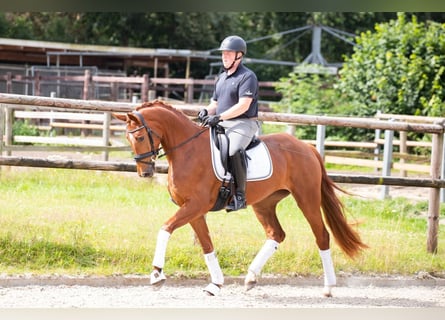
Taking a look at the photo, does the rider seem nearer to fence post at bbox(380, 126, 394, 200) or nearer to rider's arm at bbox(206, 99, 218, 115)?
rider's arm at bbox(206, 99, 218, 115)

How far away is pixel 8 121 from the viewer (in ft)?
32.9

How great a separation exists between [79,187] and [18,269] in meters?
2.82

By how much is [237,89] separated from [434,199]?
2.46 meters

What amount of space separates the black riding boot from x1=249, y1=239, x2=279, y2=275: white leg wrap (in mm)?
461

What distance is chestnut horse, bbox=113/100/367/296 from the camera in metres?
5.69

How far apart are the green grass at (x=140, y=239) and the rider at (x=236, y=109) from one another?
3.71ft

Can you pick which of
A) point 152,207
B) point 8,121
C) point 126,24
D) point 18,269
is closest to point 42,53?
point 126,24

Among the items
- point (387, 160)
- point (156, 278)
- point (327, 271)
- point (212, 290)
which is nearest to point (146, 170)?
point (156, 278)

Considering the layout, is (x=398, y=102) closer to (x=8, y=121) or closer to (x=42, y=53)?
(x=8, y=121)

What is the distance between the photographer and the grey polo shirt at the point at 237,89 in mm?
6000

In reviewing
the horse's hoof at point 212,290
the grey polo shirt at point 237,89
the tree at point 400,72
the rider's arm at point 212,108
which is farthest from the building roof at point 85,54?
the horse's hoof at point 212,290

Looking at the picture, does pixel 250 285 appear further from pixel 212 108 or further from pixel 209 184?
pixel 212 108

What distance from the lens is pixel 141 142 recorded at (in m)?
5.68

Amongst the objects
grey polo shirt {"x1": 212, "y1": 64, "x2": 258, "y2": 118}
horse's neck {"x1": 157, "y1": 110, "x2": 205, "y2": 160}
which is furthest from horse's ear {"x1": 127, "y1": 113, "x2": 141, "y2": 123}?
grey polo shirt {"x1": 212, "y1": 64, "x2": 258, "y2": 118}
